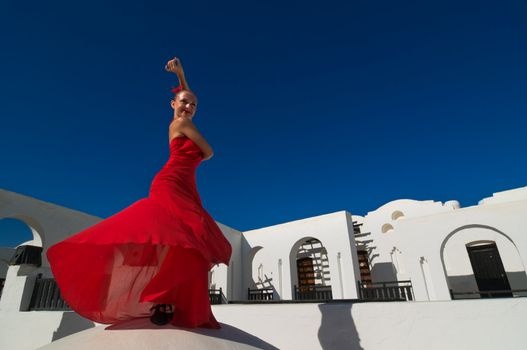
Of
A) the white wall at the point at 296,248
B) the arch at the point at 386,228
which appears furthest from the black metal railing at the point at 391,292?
the arch at the point at 386,228

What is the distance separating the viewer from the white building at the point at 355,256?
5.04 meters

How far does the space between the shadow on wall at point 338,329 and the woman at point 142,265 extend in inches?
64.9

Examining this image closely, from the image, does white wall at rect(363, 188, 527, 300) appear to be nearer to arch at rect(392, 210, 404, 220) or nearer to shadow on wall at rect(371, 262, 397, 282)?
shadow on wall at rect(371, 262, 397, 282)

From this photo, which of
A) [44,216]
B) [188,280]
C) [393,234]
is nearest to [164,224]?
[188,280]

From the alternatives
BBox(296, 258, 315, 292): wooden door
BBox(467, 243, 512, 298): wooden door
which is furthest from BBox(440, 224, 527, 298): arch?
BBox(296, 258, 315, 292): wooden door

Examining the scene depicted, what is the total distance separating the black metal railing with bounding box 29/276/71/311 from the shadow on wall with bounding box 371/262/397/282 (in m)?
13.5

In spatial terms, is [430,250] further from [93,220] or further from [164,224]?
[93,220]

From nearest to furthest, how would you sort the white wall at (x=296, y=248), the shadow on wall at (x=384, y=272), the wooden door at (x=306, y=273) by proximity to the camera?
the white wall at (x=296, y=248), the shadow on wall at (x=384, y=272), the wooden door at (x=306, y=273)

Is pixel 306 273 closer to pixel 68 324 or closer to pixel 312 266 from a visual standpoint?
pixel 312 266

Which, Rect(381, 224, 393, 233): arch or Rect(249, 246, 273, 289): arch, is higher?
Rect(381, 224, 393, 233): arch

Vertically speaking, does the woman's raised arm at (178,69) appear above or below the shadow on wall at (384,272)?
above

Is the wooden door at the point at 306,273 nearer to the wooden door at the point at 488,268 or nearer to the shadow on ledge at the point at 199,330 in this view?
the wooden door at the point at 488,268

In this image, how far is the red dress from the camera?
4.75ft

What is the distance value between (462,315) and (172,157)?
9.81 feet
